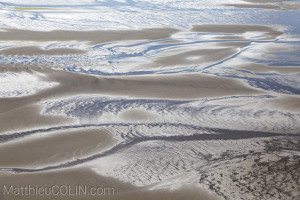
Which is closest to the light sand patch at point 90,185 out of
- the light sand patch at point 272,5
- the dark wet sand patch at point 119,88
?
the dark wet sand patch at point 119,88

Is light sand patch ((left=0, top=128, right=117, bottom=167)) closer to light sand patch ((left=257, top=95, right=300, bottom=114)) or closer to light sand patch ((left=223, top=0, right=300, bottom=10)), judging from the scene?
light sand patch ((left=257, top=95, right=300, bottom=114))

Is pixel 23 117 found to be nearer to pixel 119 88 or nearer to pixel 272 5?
pixel 119 88

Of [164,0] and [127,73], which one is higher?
[164,0]

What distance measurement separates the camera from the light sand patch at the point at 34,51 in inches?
351

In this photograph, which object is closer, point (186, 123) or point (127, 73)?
point (186, 123)

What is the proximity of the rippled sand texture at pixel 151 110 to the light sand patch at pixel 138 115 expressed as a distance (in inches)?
0.6

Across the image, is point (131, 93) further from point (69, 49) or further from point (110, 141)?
point (69, 49)

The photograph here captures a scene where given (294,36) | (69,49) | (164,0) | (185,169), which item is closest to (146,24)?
(69,49)

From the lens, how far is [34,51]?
360 inches

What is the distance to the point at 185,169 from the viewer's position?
410 centimetres

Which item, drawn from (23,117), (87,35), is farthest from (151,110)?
(87,35)

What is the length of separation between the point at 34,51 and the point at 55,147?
17.3 ft

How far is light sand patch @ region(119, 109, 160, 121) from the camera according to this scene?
5.52 m

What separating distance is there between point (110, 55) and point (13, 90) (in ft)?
10.5
